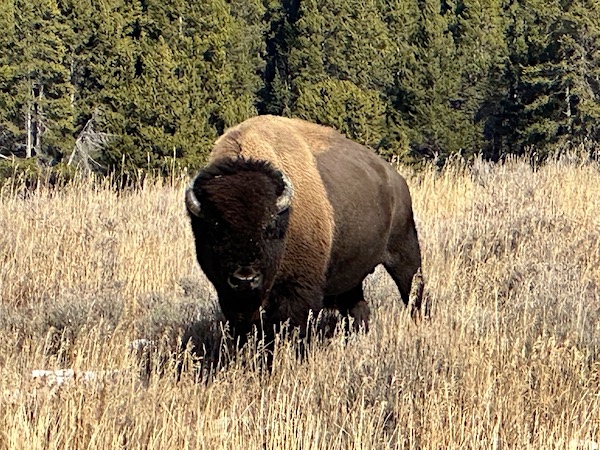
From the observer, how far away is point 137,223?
→ 996cm

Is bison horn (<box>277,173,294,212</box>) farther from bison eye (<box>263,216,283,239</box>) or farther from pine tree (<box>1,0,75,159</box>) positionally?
pine tree (<box>1,0,75,159</box>)

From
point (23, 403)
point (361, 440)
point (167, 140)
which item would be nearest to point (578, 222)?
point (361, 440)

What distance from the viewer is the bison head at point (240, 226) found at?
473 cm

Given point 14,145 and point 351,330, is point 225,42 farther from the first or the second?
point 351,330

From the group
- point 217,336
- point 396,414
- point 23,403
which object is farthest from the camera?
point 217,336

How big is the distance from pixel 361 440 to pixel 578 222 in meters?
6.08

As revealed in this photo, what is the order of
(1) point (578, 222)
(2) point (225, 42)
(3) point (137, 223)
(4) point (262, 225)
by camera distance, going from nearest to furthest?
(4) point (262, 225), (1) point (578, 222), (3) point (137, 223), (2) point (225, 42)

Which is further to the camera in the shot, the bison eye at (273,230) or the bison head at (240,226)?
the bison eye at (273,230)

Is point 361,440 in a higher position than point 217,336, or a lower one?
higher

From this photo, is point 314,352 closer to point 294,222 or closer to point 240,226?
point 294,222

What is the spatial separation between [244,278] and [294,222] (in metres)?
0.87

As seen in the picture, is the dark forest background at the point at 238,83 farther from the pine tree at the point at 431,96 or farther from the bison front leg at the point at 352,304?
the bison front leg at the point at 352,304

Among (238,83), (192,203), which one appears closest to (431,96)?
(238,83)

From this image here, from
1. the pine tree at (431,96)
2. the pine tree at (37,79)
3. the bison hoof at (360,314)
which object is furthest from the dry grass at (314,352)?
the pine tree at (431,96)
